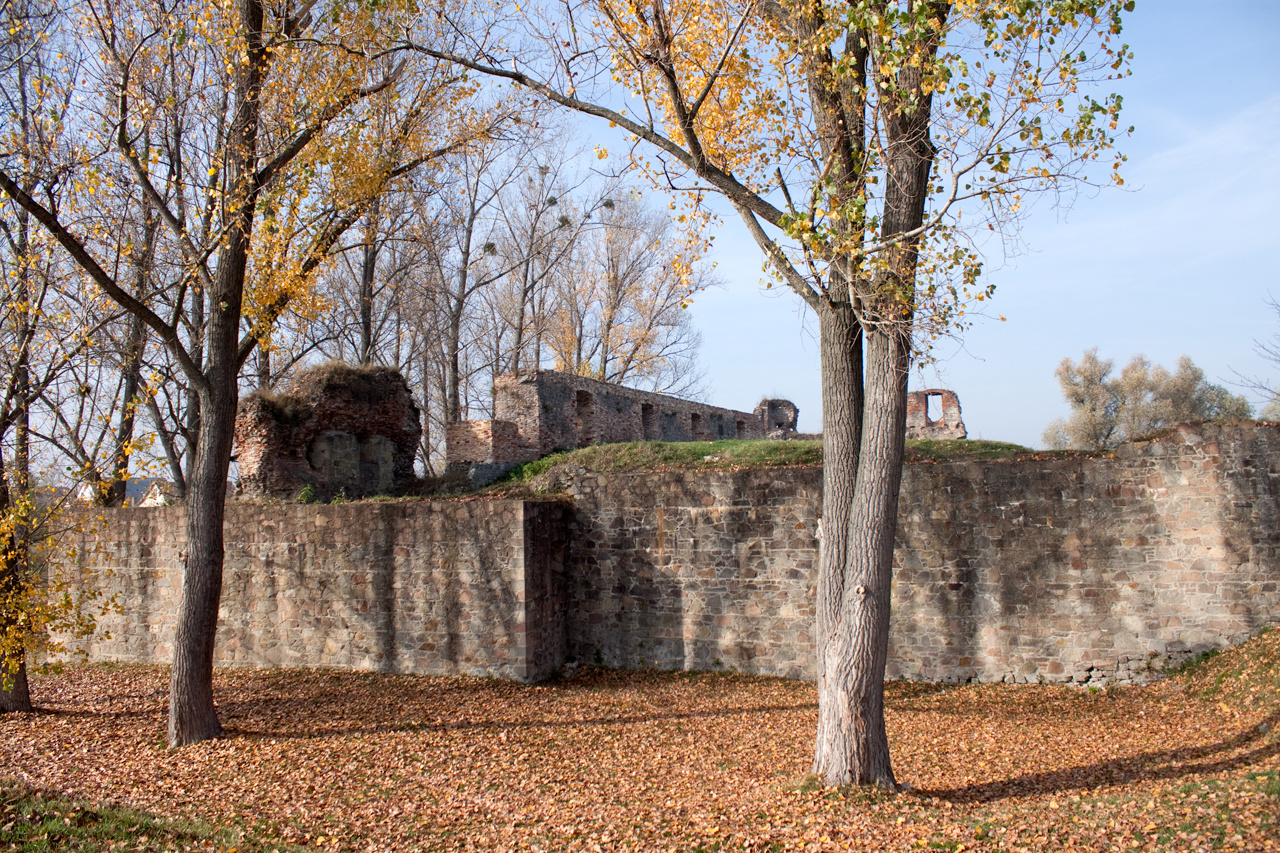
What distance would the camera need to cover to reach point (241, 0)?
7219 mm

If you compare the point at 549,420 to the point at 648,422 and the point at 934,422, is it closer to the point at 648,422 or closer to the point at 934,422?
the point at 648,422

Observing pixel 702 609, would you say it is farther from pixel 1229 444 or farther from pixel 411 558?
pixel 1229 444

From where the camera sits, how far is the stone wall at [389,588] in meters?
9.16

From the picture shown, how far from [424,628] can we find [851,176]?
7.06 metres

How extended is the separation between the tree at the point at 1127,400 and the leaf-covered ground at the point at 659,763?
98.3ft

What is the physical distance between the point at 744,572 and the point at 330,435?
9.04 m

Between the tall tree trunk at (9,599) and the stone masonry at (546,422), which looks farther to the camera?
the stone masonry at (546,422)

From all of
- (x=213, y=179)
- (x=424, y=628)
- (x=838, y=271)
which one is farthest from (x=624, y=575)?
(x=213, y=179)

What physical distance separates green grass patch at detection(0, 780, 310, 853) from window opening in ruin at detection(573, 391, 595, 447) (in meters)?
15.0

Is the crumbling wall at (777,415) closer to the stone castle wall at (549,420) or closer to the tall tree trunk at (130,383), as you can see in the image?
the stone castle wall at (549,420)

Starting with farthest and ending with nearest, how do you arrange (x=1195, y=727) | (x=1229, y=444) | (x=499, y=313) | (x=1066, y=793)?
(x=499, y=313) → (x=1229, y=444) → (x=1195, y=727) → (x=1066, y=793)

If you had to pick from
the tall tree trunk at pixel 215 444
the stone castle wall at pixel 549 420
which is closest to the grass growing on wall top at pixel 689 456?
the stone castle wall at pixel 549 420

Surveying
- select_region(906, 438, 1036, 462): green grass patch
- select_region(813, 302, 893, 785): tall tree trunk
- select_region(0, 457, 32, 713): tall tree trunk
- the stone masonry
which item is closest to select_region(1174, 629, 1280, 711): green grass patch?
select_region(813, 302, 893, 785): tall tree trunk

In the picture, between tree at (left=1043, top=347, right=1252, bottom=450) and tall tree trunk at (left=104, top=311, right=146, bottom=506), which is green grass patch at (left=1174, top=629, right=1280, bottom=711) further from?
tree at (left=1043, top=347, right=1252, bottom=450)
